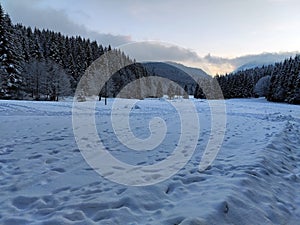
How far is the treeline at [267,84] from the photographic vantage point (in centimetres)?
5765

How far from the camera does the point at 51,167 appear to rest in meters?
6.18

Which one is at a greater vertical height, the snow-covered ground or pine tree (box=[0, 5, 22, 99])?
pine tree (box=[0, 5, 22, 99])

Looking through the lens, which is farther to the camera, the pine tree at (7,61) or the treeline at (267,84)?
the treeline at (267,84)

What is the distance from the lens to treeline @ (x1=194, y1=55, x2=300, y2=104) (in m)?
57.7

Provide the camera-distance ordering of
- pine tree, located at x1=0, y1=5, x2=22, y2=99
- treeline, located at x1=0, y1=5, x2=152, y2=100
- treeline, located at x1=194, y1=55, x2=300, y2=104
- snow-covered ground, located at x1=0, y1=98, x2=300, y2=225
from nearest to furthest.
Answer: snow-covered ground, located at x1=0, y1=98, x2=300, y2=225, pine tree, located at x1=0, y1=5, x2=22, y2=99, treeline, located at x1=0, y1=5, x2=152, y2=100, treeline, located at x1=194, y1=55, x2=300, y2=104

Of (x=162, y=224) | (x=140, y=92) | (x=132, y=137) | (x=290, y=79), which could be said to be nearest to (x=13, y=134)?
(x=132, y=137)

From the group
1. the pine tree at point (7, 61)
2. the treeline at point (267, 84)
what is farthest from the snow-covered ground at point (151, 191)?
the treeline at point (267, 84)

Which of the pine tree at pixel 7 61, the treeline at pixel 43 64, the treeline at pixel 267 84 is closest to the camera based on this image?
the pine tree at pixel 7 61

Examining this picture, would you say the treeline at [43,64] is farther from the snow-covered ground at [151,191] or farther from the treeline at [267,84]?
the snow-covered ground at [151,191]

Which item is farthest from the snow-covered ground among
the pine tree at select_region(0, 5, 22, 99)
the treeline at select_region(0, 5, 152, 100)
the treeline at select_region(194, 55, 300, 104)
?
the treeline at select_region(194, 55, 300, 104)

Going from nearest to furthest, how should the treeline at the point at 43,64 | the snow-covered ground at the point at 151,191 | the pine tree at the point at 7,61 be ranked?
the snow-covered ground at the point at 151,191 → the pine tree at the point at 7,61 → the treeline at the point at 43,64

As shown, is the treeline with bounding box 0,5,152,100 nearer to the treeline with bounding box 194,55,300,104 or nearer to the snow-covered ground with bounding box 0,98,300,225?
the treeline with bounding box 194,55,300,104

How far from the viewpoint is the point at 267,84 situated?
87000 millimetres

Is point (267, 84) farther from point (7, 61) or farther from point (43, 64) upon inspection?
point (7, 61)
